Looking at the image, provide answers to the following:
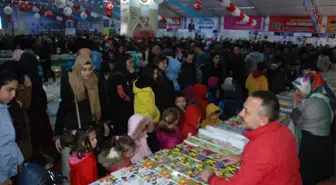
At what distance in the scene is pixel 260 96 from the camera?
1.43m

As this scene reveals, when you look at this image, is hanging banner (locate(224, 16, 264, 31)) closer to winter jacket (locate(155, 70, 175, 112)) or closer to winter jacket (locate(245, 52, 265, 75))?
winter jacket (locate(245, 52, 265, 75))

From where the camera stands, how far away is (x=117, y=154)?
2301mm

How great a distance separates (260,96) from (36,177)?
160 centimetres

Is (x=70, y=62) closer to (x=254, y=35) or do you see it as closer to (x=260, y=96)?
(x=260, y=96)

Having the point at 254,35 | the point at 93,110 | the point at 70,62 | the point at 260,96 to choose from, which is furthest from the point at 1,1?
the point at 260,96

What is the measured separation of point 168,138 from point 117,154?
766 millimetres

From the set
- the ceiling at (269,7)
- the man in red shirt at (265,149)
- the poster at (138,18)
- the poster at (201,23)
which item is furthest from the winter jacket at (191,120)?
the poster at (201,23)

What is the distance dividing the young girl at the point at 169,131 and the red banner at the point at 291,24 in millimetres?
15066

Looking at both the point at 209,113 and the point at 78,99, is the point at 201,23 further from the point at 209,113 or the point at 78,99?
the point at 78,99

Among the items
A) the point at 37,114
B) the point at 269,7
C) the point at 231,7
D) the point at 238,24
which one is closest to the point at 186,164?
the point at 37,114

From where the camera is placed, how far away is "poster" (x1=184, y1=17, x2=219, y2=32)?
2050 cm

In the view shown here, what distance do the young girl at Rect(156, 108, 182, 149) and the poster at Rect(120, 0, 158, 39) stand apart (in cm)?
981

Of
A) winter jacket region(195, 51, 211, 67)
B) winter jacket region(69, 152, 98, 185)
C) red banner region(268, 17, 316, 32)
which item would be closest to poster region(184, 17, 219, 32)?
red banner region(268, 17, 316, 32)

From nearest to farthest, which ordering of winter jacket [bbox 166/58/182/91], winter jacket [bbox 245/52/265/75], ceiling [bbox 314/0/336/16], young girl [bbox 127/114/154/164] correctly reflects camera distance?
young girl [bbox 127/114/154/164] < winter jacket [bbox 166/58/182/91] < winter jacket [bbox 245/52/265/75] < ceiling [bbox 314/0/336/16]
